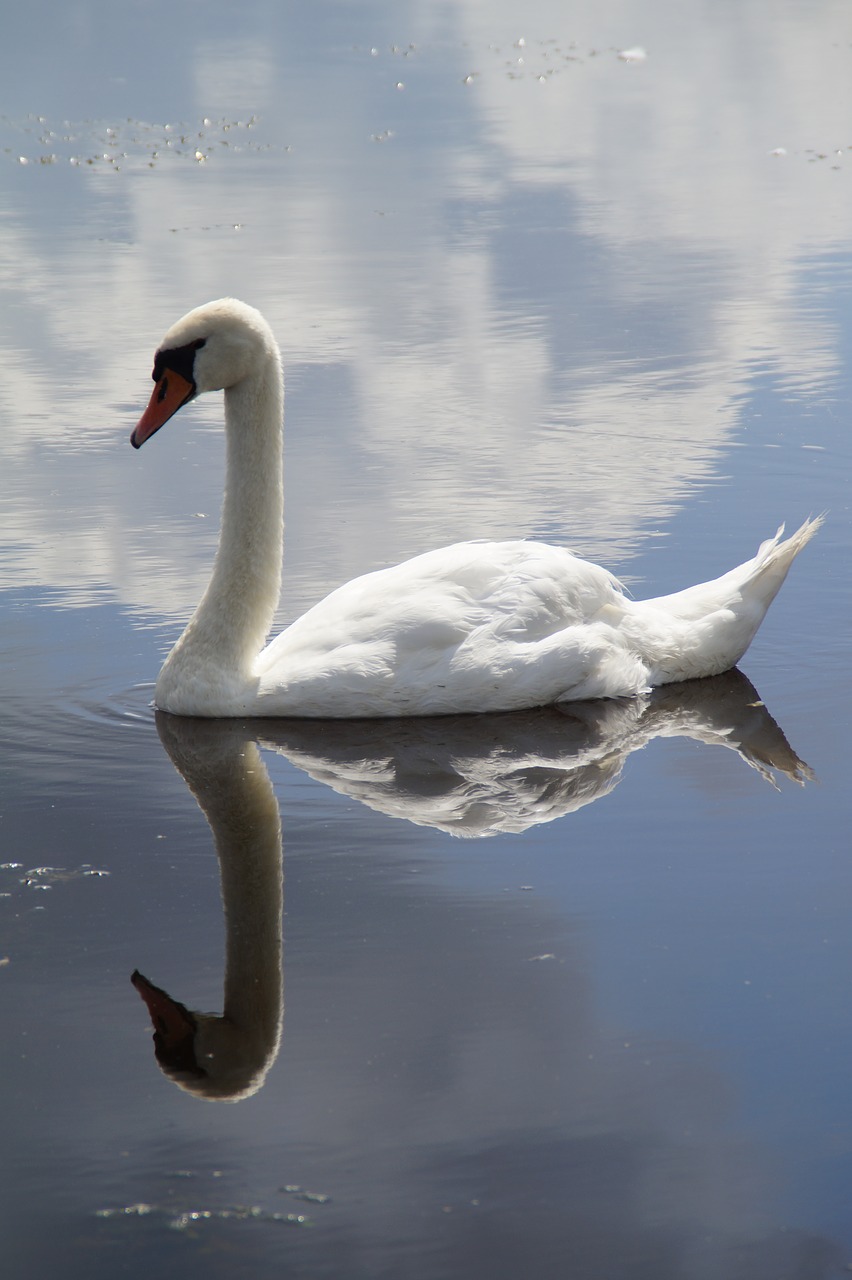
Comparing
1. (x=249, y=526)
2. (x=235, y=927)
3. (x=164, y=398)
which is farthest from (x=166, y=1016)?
(x=164, y=398)

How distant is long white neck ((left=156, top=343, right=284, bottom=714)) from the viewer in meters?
7.35

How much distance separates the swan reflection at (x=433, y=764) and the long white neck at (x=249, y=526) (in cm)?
38

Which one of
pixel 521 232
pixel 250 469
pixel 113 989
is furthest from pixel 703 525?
pixel 521 232

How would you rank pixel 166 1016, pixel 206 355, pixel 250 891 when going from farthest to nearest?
1. pixel 206 355
2. pixel 250 891
3. pixel 166 1016

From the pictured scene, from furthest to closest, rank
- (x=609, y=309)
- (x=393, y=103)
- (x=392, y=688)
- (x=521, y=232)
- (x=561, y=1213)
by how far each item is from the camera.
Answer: (x=393, y=103)
(x=521, y=232)
(x=609, y=309)
(x=392, y=688)
(x=561, y=1213)

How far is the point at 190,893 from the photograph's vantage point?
18.9 ft

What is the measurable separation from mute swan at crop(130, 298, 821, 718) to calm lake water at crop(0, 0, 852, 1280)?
174mm

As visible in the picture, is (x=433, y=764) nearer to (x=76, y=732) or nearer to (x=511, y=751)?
(x=511, y=751)

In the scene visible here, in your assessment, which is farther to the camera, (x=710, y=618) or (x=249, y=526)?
(x=710, y=618)

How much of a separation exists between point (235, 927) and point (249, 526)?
7.67 ft

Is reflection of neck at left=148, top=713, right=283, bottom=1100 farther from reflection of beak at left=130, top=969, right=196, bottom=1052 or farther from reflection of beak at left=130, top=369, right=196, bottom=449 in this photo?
reflection of beak at left=130, top=369, right=196, bottom=449

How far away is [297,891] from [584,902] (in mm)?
894

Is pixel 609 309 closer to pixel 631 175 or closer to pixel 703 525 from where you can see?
pixel 703 525

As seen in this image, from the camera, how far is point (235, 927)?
5.49 meters
